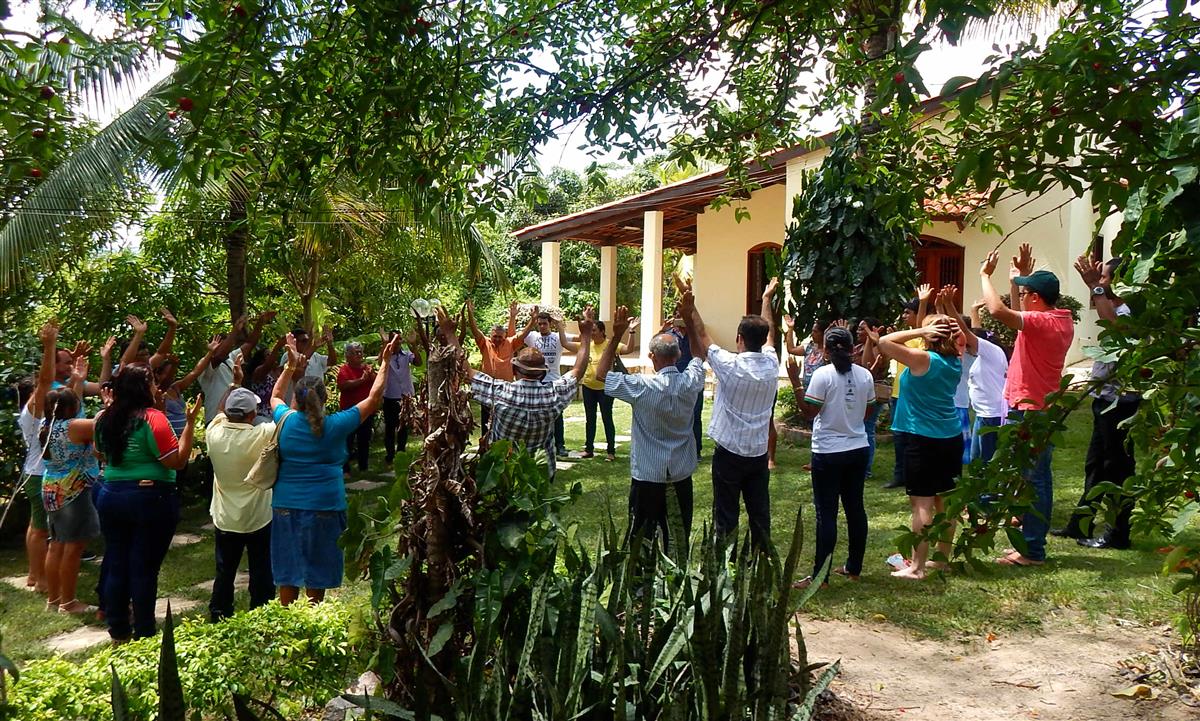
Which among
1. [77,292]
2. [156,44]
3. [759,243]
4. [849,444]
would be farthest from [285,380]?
[759,243]

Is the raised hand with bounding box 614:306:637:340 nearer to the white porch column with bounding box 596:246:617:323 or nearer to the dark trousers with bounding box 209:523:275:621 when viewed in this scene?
the dark trousers with bounding box 209:523:275:621

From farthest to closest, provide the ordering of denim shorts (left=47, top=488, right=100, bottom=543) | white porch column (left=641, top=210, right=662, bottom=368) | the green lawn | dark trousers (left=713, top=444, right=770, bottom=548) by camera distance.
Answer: white porch column (left=641, top=210, right=662, bottom=368)
denim shorts (left=47, top=488, right=100, bottom=543)
dark trousers (left=713, top=444, right=770, bottom=548)
the green lawn

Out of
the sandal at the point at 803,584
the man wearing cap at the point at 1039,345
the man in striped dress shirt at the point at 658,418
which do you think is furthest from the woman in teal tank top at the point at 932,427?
the man in striped dress shirt at the point at 658,418

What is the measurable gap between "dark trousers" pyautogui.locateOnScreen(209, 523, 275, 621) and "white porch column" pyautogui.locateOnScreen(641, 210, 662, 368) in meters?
14.3

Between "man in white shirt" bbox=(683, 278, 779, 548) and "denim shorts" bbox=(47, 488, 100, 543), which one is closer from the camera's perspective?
"man in white shirt" bbox=(683, 278, 779, 548)

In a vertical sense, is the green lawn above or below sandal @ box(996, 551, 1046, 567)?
below

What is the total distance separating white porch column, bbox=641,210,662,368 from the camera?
765 inches

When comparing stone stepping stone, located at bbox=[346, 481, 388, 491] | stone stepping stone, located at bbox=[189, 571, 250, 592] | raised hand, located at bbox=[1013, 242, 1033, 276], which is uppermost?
raised hand, located at bbox=[1013, 242, 1033, 276]

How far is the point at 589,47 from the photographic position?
488 centimetres

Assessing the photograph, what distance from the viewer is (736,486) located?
6004 millimetres

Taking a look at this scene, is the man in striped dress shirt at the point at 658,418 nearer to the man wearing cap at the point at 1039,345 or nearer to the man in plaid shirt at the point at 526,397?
the man in plaid shirt at the point at 526,397

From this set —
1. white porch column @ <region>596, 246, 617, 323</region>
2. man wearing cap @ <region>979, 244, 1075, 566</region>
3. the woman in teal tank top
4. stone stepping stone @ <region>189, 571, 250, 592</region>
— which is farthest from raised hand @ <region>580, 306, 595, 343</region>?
white porch column @ <region>596, 246, 617, 323</region>

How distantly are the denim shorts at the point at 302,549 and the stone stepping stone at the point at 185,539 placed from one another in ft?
10.8

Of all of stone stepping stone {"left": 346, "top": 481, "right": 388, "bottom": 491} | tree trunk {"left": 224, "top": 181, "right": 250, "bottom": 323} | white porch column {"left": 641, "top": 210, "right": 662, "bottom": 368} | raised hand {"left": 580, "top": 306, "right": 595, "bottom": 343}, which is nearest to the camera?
raised hand {"left": 580, "top": 306, "right": 595, "bottom": 343}
